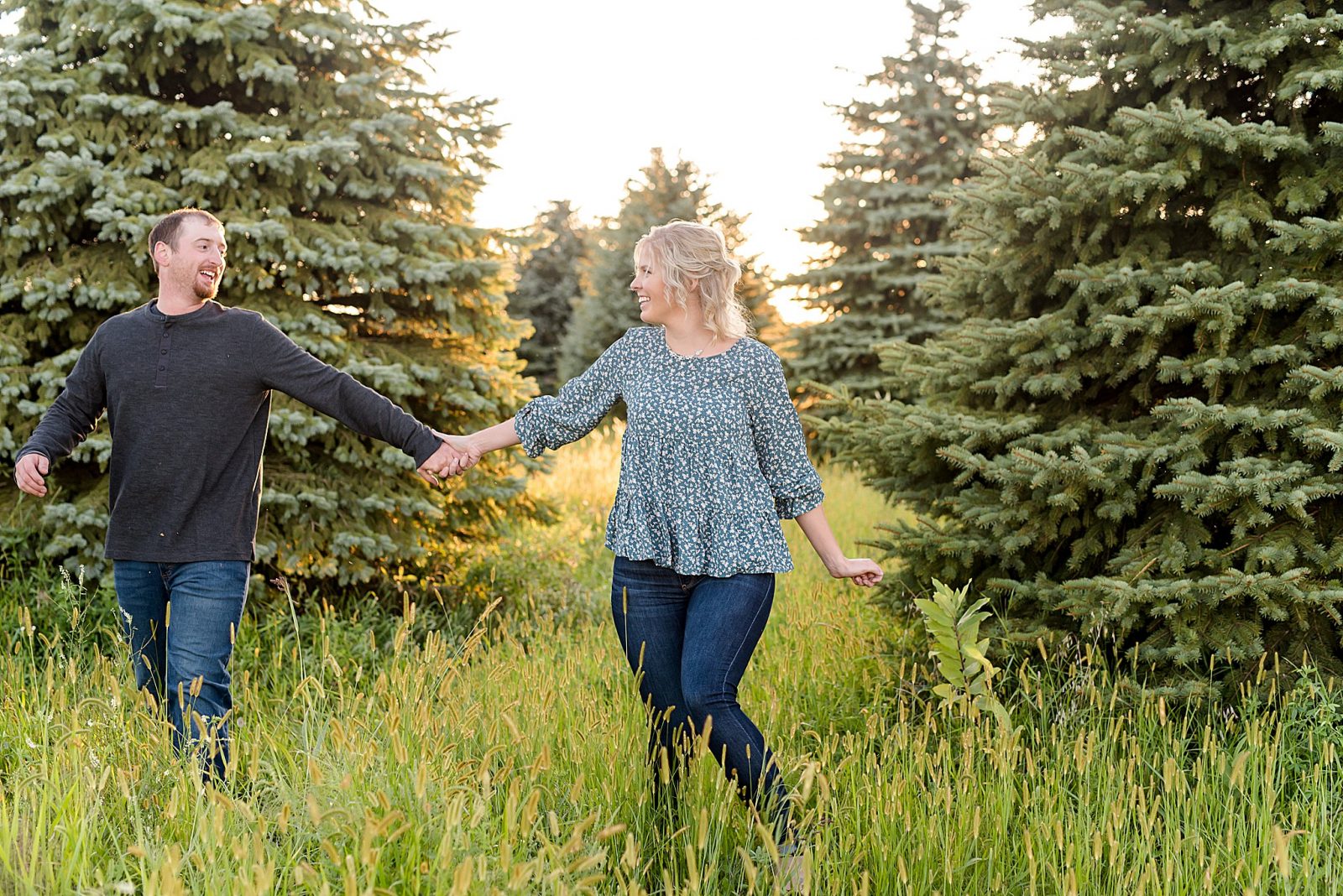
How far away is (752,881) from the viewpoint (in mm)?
2100

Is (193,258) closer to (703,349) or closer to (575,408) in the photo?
(575,408)

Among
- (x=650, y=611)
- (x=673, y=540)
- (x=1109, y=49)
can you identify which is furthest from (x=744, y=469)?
(x=1109, y=49)

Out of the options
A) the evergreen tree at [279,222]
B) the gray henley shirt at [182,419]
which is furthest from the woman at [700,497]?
the evergreen tree at [279,222]

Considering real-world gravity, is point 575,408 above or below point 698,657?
above

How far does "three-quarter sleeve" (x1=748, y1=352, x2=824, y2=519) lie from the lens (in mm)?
3533

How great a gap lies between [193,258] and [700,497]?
2.06 m

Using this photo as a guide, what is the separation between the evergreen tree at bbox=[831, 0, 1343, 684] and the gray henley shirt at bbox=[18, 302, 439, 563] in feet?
10.0

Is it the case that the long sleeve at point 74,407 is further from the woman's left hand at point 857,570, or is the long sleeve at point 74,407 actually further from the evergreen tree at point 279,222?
the woman's left hand at point 857,570

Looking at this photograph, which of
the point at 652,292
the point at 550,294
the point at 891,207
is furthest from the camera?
the point at 550,294

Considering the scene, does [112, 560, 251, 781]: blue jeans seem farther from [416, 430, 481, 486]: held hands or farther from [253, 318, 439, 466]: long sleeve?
[416, 430, 481, 486]: held hands

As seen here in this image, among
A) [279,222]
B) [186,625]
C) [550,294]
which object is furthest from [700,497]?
[550,294]

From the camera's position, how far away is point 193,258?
3.89 meters

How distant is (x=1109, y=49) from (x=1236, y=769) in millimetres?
4161

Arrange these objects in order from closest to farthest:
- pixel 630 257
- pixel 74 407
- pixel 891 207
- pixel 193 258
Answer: pixel 193 258 → pixel 74 407 → pixel 891 207 → pixel 630 257
